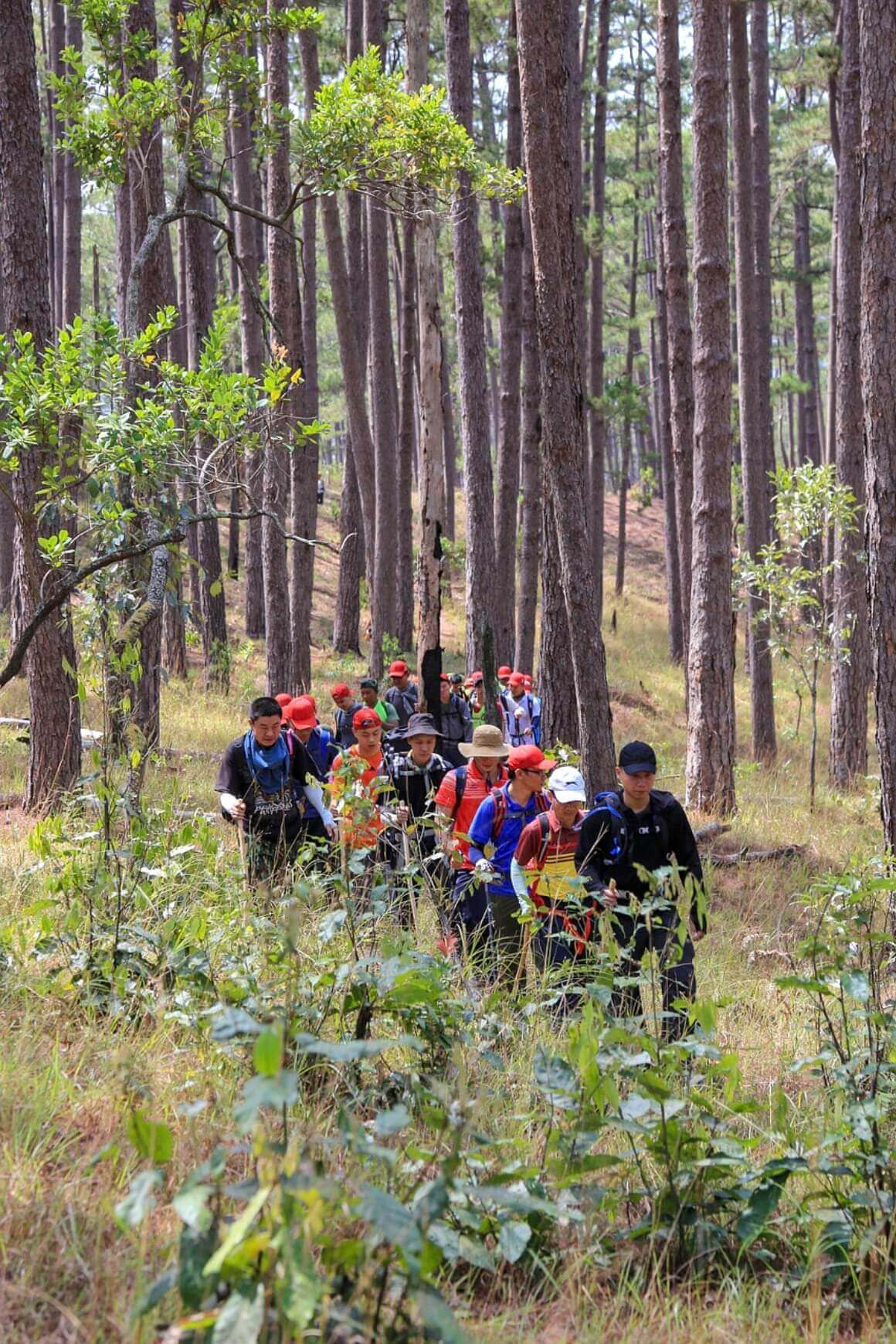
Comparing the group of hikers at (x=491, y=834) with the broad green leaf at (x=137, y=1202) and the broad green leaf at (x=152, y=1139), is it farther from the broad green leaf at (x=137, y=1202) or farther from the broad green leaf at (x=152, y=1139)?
the broad green leaf at (x=137, y=1202)

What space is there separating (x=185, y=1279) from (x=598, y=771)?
6.42 m

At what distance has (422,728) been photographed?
7.92 metres

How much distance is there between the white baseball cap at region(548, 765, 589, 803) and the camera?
617cm

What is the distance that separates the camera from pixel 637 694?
22.9m

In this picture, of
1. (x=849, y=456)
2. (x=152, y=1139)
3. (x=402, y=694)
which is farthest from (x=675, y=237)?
(x=152, y=1139)

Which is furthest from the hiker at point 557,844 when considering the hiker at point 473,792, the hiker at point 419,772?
the hiker at point 419,772

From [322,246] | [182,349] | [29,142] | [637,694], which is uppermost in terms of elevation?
[322,246]

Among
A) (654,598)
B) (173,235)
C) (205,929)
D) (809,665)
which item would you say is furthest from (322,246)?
(205,929)

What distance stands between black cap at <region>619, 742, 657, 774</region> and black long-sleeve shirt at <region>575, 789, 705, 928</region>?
0.71 feet

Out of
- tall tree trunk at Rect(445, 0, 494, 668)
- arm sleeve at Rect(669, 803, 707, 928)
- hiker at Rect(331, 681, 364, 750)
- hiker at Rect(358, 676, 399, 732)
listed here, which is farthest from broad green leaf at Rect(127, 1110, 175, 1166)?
tall tree trunk at Rect(445, 0, 494, 668)

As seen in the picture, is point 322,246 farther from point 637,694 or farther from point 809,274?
point 637,694

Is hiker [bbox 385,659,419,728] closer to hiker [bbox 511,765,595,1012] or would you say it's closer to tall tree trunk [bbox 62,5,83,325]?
hiker [bbox 511,765,595,1012]

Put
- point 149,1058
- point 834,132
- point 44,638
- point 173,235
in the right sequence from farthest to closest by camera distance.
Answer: point 173,235 → point 834,132 → point 44,638 → point 149,1058

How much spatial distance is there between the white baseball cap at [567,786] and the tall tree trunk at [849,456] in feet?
32.4
